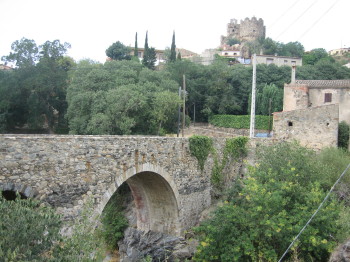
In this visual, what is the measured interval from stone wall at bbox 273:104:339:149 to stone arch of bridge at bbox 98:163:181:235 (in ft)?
29.5

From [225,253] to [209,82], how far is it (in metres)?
32.6

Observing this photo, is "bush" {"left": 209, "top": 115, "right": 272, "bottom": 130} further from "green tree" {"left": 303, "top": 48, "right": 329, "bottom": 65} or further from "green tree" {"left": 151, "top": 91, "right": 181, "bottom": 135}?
"green tree" {"left": 303, "top": 48, "right": 329, "bottom": 65}

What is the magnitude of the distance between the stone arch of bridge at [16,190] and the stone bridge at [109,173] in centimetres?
2

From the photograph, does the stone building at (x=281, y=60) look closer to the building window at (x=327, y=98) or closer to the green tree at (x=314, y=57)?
the green tree at (x=314, y=57)

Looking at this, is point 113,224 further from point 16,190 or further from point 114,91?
point 16,190

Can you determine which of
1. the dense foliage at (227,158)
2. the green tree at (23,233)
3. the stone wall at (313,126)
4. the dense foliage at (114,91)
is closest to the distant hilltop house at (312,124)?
the stone wall at (313,126)

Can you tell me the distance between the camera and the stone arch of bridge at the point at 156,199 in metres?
15.1

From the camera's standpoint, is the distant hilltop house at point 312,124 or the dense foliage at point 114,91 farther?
the dense foliage at point 114,91

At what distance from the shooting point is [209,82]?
42906 mm

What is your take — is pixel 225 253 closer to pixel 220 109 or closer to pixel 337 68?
pixel 220 109

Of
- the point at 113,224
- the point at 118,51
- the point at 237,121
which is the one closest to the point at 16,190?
the point at 113,224

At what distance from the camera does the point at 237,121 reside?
1571 inches

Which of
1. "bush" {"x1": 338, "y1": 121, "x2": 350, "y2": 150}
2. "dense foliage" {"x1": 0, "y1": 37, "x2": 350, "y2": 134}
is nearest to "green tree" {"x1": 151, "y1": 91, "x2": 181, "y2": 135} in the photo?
"dense foliage" {"x1": 0, "y1": 37, "x2": 350, "y2": 134}

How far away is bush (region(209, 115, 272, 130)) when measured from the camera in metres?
38.3
